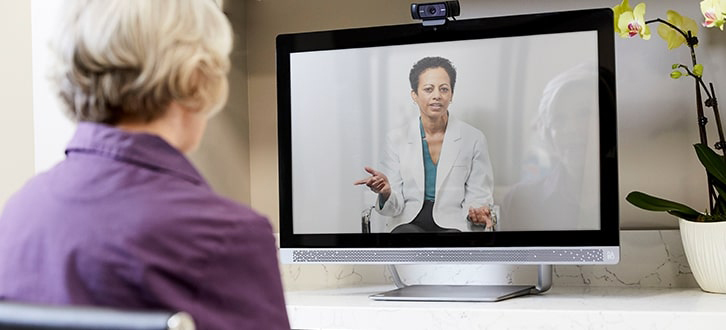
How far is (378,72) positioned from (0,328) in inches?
76.6

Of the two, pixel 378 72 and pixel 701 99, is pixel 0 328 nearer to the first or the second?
pixel 378 72

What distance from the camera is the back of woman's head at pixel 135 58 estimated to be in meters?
0.92

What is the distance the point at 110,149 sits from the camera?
2.91 ft

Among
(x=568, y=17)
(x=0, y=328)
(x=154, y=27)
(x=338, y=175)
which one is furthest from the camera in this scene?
(x=338, y=175)

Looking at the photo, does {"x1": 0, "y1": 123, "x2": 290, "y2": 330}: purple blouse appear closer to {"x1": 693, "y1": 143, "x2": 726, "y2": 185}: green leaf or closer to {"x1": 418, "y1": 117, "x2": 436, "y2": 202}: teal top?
{"x1": 418, "y1": 117, "x2": 436, "y2": 202}: teal top

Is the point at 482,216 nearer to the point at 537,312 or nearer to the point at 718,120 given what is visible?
the point at 537,312

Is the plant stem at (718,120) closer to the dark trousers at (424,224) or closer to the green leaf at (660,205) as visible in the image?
the green leaf at (660,205)

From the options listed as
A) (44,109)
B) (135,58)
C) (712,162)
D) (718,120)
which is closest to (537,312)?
(712,162)

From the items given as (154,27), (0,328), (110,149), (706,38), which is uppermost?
(706,38)

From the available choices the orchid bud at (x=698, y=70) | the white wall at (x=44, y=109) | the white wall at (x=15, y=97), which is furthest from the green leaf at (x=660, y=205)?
the white wall at (x=15, y=97)

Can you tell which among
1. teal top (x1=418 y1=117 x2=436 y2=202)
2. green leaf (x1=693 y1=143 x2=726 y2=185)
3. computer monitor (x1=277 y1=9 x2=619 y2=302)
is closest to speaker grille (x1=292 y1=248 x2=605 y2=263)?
computer monitor (x1=277 y1=9 x2=619 y2=302)

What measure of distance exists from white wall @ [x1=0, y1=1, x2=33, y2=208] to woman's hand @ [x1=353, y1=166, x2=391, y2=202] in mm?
879

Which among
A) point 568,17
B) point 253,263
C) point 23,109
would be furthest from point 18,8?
point 253,263

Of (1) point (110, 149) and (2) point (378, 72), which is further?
(2) point (378, 72)
